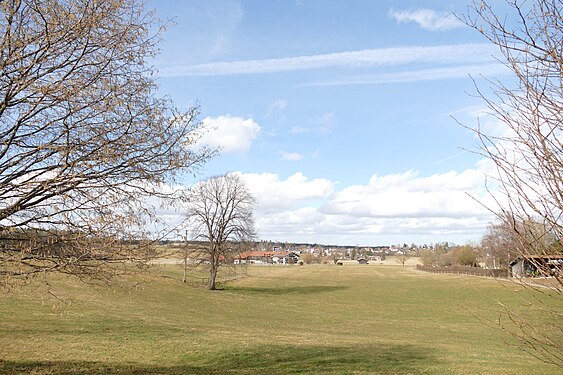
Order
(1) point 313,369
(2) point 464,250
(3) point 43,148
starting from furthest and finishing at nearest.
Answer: (2) point 464,250 → (1) point 313,369 → (3) point 43,148

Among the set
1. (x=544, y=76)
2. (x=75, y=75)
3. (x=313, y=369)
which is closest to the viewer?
(x=544, y=76)

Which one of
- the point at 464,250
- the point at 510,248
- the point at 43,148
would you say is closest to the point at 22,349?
the point at 43,148

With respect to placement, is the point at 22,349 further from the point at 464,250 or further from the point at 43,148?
the point at 464,250

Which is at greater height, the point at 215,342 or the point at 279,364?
the point at 215,342

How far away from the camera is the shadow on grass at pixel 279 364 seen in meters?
10.7

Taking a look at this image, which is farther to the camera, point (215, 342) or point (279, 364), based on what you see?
point (215, 342)

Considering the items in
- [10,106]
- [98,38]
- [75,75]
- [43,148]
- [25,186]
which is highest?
[98,38]

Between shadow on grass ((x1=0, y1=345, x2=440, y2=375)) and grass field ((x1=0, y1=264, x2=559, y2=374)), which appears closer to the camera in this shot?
shadow on grass ((x1=0, y1=345, x2=440, y2=375))

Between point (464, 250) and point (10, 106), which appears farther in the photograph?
point (464, 250)

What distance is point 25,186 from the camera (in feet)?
21.5

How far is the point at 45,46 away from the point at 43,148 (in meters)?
1.39

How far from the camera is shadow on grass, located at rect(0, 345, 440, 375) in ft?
35.0

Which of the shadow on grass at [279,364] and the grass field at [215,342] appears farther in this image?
the grass field at [215,342]

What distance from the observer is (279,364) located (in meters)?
12.9
